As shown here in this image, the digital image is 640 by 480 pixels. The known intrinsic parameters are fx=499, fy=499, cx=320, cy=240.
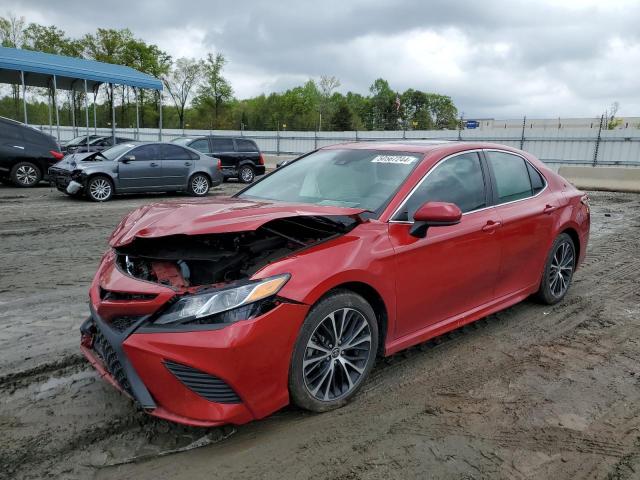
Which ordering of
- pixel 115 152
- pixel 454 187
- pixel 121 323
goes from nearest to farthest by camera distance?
pixel 121 323, pixel 454 187, pixel 115 152

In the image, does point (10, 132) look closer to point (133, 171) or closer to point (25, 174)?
point (25, 174)

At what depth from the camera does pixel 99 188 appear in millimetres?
12508

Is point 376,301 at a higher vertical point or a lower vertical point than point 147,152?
lower

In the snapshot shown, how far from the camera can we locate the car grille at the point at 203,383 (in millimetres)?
2475

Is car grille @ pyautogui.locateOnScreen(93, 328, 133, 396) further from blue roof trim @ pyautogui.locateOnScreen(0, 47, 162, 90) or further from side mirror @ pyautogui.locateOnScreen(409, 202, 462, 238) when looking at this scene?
blue roof trim @ pyautogui.locateOnScreen(0, 47, 162, 90)

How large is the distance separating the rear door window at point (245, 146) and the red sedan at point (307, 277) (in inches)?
560

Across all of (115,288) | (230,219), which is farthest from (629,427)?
(115,288)

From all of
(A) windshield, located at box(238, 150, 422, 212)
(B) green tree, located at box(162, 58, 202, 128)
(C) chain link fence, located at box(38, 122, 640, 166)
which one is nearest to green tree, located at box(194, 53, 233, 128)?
(B) green tree, located at box(162, 58, 202, 128)

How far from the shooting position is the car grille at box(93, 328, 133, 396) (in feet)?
8.59

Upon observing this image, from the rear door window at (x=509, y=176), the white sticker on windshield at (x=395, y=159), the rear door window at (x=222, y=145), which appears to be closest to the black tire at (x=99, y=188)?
the rear door window at (x=222, y=145)

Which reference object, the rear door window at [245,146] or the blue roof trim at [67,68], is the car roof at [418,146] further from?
the blue roof trim at [67,68]

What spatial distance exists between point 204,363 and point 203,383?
0.12 meters

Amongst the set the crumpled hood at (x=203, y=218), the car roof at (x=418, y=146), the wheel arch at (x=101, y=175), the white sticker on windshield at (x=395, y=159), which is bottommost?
the wheel arch at (x=101, y=175)

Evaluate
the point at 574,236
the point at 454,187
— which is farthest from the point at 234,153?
the point at 454,187
